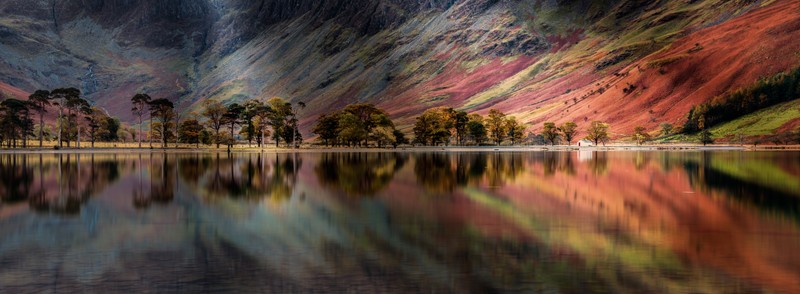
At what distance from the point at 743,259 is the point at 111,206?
98.0ft

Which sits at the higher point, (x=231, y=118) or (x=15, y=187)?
(x=231, y=118)

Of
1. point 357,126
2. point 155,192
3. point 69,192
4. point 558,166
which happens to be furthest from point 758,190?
point 357,126

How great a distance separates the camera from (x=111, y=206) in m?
32.4

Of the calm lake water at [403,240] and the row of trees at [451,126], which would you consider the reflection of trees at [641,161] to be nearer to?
the calm lake water at [403,240]

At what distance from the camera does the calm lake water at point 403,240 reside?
15.8 meters

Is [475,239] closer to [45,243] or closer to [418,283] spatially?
[418,283]

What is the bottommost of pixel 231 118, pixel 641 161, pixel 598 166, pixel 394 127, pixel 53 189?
pixel 53 189

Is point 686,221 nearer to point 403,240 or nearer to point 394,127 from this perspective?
point 403,240

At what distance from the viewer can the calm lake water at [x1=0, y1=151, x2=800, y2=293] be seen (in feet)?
51.8

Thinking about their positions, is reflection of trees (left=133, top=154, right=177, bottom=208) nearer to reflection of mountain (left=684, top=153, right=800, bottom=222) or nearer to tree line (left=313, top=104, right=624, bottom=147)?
reflection of mountain (left=684, top=153, right=800, bottom=222)

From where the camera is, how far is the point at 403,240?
850 inches

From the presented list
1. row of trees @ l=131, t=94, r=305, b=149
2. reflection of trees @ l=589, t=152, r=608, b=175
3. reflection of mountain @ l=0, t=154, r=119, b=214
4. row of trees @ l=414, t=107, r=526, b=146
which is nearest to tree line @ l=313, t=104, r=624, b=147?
row of trees @ l=414, t=107, r=526, b=146

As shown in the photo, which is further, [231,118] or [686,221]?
[231,118]

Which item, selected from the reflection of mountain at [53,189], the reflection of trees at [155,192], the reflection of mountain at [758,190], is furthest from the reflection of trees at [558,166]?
the reflection of mountain at [53,189]
